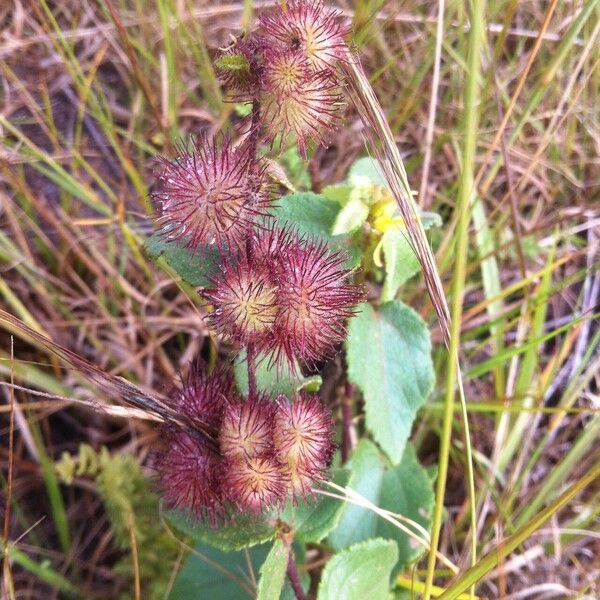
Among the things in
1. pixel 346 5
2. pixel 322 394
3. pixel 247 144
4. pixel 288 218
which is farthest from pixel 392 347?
pixel 346 5

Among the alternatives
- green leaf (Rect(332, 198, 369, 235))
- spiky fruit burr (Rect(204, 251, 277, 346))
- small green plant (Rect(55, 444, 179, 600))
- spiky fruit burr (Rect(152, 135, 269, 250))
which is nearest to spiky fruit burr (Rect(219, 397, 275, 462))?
spiky fruit burr (Rect(204, 251, 277, 346))

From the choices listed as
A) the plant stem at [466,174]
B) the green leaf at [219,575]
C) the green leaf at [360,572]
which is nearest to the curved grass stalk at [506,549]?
the plant stem at [466,174]

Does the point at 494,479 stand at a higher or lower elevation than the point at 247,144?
lower

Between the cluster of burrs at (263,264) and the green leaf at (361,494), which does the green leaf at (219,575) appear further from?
the cluster of burrs at (263,264)

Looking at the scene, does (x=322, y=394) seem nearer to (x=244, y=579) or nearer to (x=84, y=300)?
(x=244, y=579)

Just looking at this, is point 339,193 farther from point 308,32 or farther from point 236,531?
point 236,531
